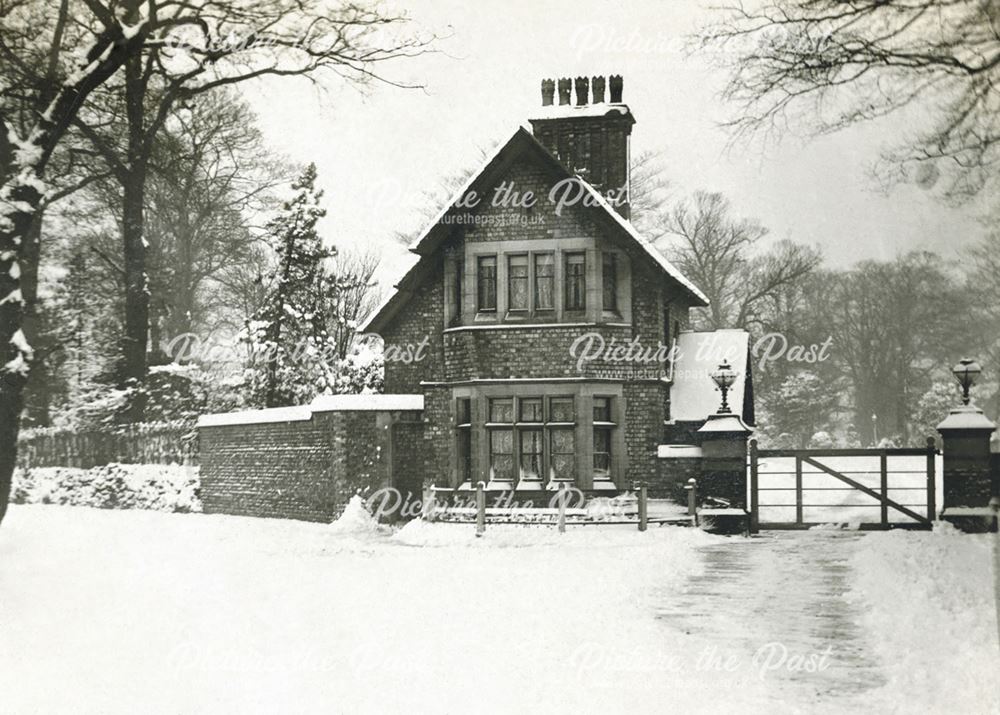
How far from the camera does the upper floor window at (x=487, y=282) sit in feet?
35.2

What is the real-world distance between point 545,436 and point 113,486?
14.6 feet

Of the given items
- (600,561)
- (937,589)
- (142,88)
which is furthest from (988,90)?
(142,88)

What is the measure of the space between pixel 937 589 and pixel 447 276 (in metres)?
6.50

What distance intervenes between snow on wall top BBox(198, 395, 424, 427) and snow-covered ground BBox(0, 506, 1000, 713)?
7.89 ft

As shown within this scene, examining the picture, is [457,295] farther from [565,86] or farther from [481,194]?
[565,86]

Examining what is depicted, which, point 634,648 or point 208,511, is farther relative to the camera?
point 208,511

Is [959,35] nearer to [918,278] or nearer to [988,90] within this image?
[988,90]

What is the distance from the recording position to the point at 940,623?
502 cm

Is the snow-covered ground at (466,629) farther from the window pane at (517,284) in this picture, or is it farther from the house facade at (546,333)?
the window pane at (517,284)

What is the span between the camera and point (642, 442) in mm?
10797

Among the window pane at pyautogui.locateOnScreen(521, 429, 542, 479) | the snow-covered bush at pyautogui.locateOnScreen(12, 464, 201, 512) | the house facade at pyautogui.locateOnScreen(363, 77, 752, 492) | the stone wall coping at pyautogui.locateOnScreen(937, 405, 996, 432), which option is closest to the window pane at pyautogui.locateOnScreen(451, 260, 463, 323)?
the house facade at pyautogui.locateOnScreen(363, 77, 752, 492)

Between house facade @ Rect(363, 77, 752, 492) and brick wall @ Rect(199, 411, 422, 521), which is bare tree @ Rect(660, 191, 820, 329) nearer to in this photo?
house facade @ Rect(363, 77, 752, 492)

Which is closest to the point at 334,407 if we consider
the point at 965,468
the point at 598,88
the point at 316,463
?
the point at 316,463

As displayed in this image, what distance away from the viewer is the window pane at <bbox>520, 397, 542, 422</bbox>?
10.6 m
